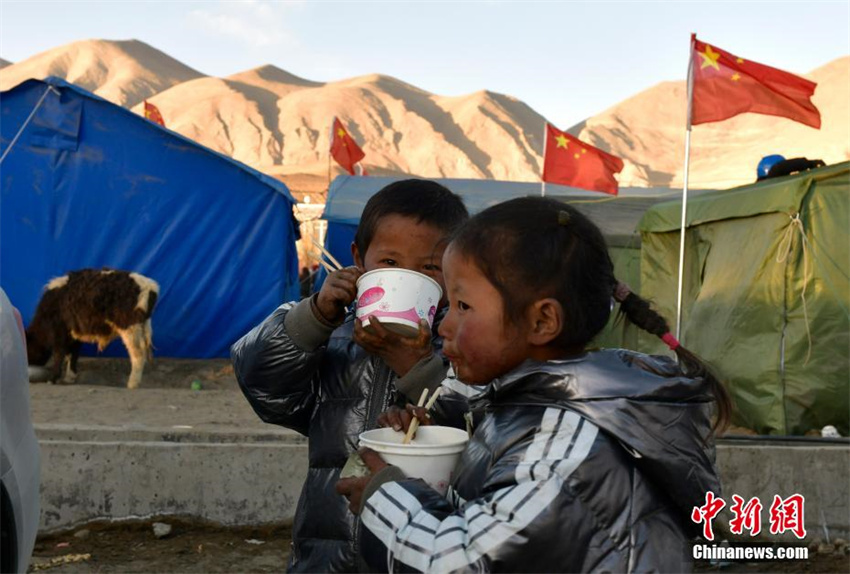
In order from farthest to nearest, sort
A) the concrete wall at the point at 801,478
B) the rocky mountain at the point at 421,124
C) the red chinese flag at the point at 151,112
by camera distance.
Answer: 1. the rocky mountain at the point at 421,124
2. the red chinese flag at the point at 151,112
3. the concrete wall at the point at 801,478

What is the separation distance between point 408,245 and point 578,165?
446 inches

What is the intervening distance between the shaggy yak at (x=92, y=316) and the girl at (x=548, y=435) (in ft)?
27.7

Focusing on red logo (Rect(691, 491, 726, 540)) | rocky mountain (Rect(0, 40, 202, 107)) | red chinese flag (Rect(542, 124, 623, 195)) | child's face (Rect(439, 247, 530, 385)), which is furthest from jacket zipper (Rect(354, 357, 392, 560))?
rocky mountain (Rect(0, 40, 202, 107))

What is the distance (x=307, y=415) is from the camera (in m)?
2.32

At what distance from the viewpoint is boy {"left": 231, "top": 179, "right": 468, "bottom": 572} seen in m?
2.10

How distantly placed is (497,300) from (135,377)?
8.85 metres

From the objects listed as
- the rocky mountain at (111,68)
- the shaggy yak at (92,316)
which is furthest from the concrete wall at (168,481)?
the rocky mountain at (111,68)

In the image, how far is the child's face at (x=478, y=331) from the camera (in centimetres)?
161

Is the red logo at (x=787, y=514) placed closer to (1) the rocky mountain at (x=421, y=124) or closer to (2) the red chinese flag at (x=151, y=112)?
(2) the red chinese flag at (x=151, y=112)

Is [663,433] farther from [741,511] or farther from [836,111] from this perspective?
[836,111]

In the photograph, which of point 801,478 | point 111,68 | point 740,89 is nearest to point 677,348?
point 801,478

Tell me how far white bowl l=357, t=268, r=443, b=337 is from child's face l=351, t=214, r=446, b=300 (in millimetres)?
133

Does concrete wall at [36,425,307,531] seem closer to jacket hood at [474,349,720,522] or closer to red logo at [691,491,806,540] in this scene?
red logo at [691,491,806,540]

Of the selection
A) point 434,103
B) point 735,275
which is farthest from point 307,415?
point 434,103
